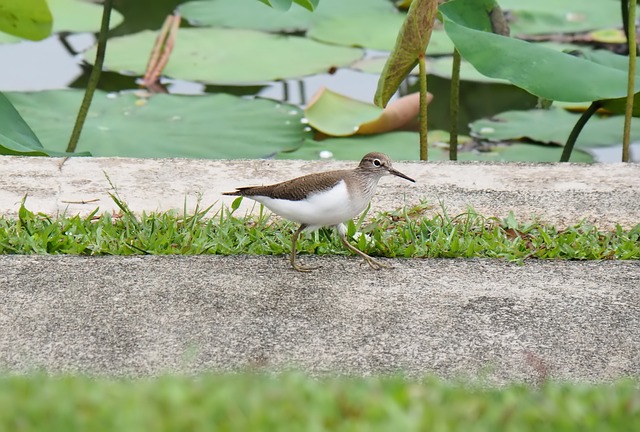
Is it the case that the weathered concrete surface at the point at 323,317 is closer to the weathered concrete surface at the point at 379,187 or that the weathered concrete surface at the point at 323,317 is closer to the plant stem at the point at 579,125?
the weathered concrete surface at the point at 379,187

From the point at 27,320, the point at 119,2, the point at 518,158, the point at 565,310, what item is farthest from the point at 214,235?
the point at 119,2

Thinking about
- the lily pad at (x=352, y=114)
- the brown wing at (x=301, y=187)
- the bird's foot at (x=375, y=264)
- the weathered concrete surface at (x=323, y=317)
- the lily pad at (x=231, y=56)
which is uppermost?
the lily pad at (x=231, y=56)

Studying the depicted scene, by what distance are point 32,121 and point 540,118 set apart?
3.27 meters

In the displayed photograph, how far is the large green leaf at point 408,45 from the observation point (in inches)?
187

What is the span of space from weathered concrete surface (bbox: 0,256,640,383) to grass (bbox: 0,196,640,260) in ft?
0.33

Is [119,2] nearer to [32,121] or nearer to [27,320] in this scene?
[32,121]

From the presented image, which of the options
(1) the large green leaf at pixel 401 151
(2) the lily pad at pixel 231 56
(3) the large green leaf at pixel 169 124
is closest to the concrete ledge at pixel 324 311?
(3) the large green leaf at pixel 169 124

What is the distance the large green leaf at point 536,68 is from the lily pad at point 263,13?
9.86ft

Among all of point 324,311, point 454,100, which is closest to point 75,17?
point 454,100

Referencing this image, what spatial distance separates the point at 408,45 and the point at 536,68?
2.01ft

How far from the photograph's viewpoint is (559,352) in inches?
122

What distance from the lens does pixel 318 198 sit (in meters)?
3.56

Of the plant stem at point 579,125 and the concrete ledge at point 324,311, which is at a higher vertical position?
the plant stem at point 579,125

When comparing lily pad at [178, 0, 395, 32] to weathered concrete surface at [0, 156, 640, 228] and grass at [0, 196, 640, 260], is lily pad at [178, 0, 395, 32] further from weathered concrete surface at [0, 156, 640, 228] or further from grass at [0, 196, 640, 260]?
grass at [0, 196, 640, 260]
